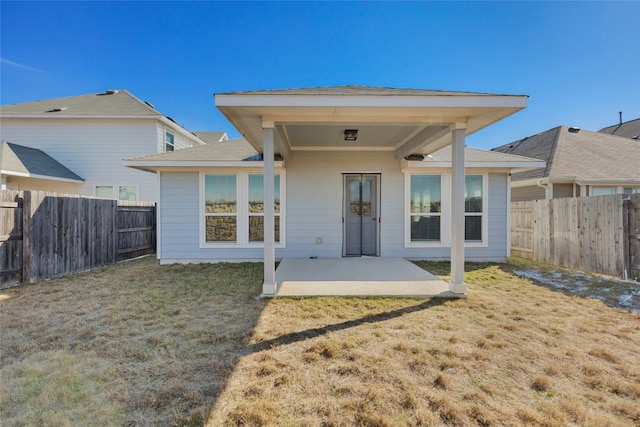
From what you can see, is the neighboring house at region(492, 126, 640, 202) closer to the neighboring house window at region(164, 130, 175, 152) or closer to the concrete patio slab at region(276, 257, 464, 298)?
the concrete patio slab at region(276, 257, 464, 298)

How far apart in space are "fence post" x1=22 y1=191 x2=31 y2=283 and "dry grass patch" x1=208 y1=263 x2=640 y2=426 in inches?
200

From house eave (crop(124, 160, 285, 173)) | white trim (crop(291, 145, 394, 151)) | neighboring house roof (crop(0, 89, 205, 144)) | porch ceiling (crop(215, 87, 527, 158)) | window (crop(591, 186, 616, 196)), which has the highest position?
neighboring house roof (crop(0, 89, 205, 144))

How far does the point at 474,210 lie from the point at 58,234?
9.60m

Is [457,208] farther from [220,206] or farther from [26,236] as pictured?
[26,236]

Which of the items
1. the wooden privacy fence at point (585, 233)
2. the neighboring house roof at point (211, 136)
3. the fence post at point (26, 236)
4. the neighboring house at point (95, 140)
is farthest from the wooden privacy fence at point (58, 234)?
the wooden privacy fence at point (585, 233)

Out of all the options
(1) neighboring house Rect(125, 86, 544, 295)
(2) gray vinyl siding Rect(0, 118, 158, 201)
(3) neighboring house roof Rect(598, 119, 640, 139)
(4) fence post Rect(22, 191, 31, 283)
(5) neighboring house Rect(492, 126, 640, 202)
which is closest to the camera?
(4) fence post Rect(22, 191, 31, 283)

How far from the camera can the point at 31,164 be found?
10.3m

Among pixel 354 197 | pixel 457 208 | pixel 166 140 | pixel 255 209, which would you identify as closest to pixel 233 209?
pixel 255 209

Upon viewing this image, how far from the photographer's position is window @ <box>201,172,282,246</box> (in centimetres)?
738

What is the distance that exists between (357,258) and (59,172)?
457 inches

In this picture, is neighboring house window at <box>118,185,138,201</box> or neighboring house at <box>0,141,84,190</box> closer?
neighboring house at <box>0,141,84,190</box>

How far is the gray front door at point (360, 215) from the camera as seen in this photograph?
303 inches

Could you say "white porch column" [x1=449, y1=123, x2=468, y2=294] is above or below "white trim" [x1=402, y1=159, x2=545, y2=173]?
below

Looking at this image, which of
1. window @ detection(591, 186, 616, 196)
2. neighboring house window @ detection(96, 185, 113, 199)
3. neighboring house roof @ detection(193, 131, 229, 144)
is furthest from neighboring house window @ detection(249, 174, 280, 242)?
neighboring house roof @ detection(193, 131, 229, 144)
